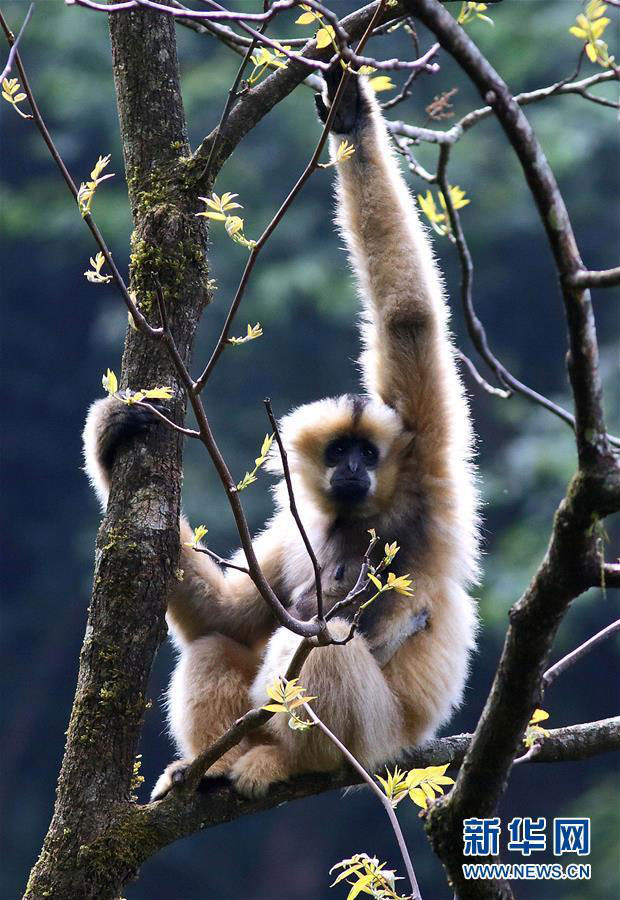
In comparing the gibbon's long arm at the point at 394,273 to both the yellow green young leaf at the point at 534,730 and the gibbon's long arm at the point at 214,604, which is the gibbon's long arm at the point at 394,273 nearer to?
the gibbon's long arm at the point at 214,604

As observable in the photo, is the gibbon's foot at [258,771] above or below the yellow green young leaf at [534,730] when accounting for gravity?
below

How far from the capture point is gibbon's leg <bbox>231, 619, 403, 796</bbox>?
4.50m

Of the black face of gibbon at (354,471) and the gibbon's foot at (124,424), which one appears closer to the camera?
the gibbon's foot at (124,424)

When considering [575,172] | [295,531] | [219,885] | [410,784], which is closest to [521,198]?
[575,172]

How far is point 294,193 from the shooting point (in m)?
2.84

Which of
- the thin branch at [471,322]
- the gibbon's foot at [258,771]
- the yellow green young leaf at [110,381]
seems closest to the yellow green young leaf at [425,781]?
the thin branch at [471,322]

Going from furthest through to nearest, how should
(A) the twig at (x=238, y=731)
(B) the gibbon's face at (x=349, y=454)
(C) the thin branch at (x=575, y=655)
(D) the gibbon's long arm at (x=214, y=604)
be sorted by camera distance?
(D) the gibbon's long arm at (x=214, y=604)
(B) the gibbon's face at (x=349, y=454)
(C) the thin branch at (x=575, y=655)
(A) the twig at (x=238, y=731)

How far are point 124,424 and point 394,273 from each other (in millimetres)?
1449

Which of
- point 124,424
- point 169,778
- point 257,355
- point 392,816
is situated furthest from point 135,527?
point 257,355

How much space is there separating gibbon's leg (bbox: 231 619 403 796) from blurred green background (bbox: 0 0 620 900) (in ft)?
38.5

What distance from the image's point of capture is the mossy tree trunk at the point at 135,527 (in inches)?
148

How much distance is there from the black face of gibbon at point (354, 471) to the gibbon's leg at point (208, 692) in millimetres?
822

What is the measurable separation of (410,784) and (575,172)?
685 inches

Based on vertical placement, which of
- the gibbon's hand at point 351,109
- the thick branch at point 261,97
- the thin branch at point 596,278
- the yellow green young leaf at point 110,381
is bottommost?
the thin branch at point 596,278
